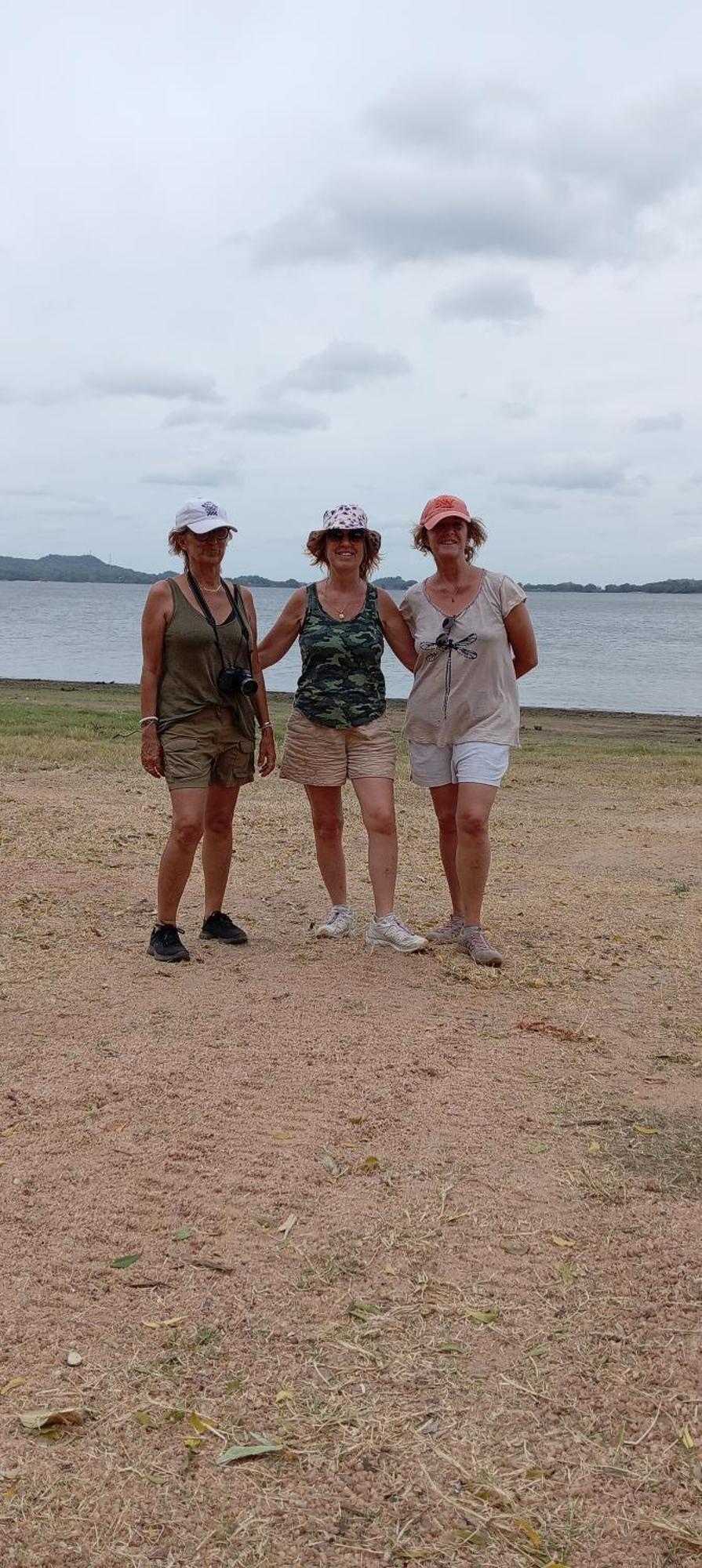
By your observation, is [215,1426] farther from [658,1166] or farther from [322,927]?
[322,927]

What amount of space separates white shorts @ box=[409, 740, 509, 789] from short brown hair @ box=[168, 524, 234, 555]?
49.3 inches

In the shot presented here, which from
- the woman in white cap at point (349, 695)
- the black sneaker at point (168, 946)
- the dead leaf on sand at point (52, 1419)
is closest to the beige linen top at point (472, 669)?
the woman in white cap at point (349, 695)

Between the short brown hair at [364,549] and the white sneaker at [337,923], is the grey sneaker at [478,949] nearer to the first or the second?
the white sneaker at [337,923]

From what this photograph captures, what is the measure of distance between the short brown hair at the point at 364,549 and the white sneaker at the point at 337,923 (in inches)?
62.4

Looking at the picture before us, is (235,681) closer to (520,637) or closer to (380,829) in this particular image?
(380,829)

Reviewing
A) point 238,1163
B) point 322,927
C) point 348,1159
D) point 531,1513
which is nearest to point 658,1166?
point 348,1159

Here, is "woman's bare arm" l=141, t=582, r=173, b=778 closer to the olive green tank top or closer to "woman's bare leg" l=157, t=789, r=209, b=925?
the olive green tank top

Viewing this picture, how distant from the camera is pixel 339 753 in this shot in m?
5.93

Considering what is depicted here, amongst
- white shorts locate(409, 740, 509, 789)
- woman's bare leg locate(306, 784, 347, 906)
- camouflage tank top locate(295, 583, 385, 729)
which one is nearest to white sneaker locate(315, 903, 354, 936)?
woman's bare leg locate(306, 784, 347, 906)

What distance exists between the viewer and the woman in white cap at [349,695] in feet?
19.0

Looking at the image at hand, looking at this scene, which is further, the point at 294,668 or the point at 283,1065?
the point at 294,668

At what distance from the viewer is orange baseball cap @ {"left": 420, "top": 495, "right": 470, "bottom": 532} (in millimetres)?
5609

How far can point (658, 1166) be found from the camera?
389cm

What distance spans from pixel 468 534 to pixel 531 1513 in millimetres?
4217
